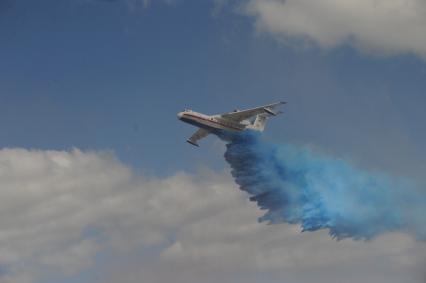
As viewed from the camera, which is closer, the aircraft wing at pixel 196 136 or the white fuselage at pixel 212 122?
the white fuselage at pixel 212 122

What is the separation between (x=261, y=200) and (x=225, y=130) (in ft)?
40.3

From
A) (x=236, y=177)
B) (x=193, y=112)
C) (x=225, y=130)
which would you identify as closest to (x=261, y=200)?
(x=236, y=177)

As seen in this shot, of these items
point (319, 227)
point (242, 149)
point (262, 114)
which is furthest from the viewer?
point (262, 114)

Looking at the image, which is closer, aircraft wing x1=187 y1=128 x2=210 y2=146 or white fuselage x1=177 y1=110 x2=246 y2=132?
white fuselage x1=177 y1=110 x2=246 y2=132

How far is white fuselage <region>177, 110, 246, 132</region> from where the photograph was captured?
67188 mm

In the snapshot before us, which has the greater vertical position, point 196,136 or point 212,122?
point 196,136

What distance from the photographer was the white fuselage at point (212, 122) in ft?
220

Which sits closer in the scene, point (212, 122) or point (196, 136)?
point (212, 122)

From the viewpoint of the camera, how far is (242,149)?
65.0 meters

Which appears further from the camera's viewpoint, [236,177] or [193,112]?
[193,112]

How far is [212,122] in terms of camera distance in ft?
221

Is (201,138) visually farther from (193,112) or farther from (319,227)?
(319,227)

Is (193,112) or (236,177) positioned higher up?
(193,112)

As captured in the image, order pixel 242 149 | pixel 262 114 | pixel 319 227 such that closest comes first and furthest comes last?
pixel 319 227 → pixel 242 149 → pixel 262 114
